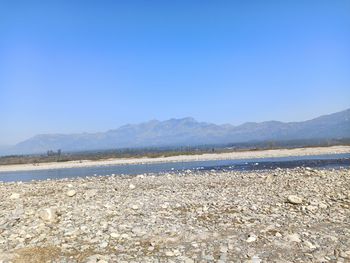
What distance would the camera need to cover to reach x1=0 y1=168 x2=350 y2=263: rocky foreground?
9.50 m

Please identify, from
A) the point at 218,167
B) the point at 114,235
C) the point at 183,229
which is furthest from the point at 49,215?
the point at 218,167

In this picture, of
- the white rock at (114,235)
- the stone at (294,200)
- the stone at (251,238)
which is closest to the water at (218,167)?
the stone at (294,200)

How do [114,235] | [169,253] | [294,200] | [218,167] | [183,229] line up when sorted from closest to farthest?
[169,253]
[114,235]
[183,229]
[294,200]
[218,167]

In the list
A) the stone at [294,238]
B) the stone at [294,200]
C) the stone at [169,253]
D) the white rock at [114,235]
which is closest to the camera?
the stone at [169,253]

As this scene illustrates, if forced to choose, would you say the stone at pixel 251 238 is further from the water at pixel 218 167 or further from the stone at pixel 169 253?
the water at pixel 218 167

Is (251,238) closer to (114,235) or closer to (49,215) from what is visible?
(114,235)

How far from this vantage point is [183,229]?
11281mm

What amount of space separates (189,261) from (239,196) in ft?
25.6

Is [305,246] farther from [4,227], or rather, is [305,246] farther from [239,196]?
[4,227]

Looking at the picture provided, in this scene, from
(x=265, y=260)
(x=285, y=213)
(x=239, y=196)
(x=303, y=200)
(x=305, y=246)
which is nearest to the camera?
(x=265, y=260)

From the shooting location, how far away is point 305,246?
9820 mm

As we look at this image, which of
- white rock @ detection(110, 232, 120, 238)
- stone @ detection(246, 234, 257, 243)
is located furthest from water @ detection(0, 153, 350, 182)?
white rock @ detection(110, 232, 120, 238)

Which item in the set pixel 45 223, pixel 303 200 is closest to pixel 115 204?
pixel 45 223

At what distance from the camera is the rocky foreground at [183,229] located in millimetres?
9500
